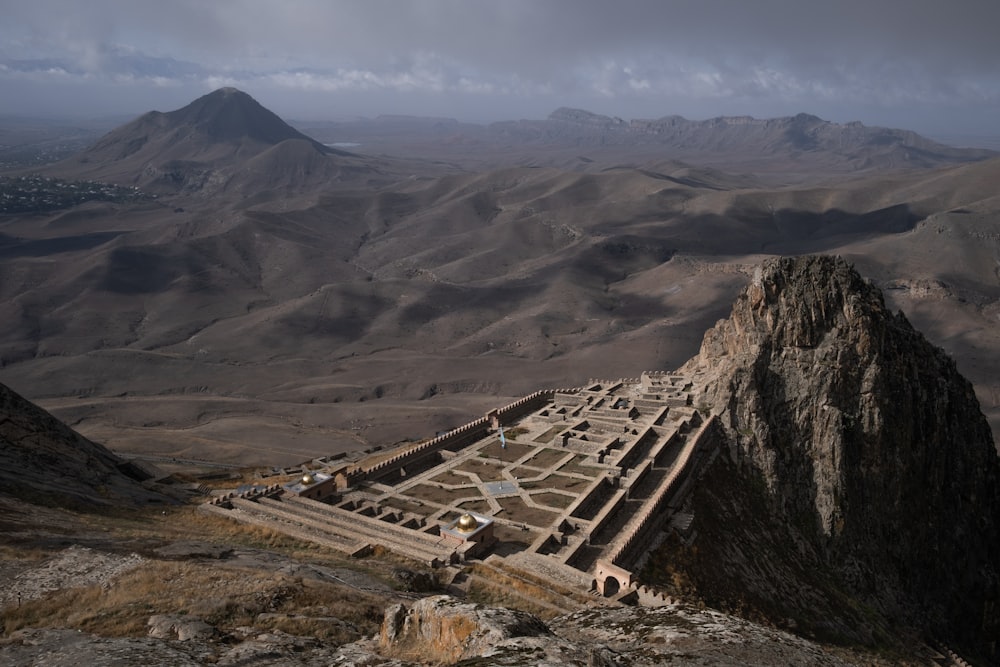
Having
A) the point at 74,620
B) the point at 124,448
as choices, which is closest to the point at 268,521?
the point at 74,620

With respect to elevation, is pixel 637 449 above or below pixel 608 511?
above

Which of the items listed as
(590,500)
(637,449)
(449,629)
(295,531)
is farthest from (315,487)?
(449,629)

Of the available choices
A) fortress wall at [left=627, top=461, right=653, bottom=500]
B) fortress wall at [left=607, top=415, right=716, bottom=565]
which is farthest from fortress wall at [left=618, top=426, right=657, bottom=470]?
fortress wall at [left=607, top=415, right=716, bottom=565]

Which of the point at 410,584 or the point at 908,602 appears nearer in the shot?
the point at 410,584

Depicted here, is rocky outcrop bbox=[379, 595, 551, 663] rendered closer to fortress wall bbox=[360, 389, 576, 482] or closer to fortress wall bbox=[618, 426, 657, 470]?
fortress wall bbox=[360, 389, 576, 482]

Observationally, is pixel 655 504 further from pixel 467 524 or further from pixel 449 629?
pixel 449 629

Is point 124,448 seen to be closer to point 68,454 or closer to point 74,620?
point 68,454
